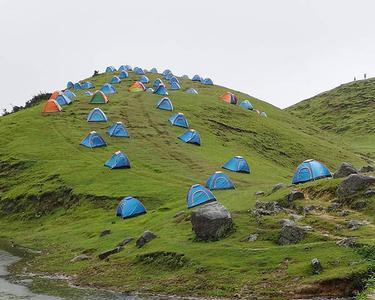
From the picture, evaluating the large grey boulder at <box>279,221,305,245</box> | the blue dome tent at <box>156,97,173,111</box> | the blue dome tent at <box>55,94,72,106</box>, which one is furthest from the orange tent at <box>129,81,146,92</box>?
the large grey boulder at <box>279,221,305,245</box>

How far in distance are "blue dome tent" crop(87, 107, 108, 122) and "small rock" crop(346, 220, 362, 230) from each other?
177ft

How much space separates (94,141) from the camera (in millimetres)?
69750

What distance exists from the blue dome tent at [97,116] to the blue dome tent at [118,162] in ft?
60.6

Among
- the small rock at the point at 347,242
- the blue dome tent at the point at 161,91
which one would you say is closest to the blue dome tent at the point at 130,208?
the small rock at the point at 347,242

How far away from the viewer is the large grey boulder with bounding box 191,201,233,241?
108ft

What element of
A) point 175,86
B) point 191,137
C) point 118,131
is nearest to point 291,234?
point 191,137

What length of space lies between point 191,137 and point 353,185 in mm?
41742

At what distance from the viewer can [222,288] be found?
2677 centimetres

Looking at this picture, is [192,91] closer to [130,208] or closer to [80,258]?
[130,208]

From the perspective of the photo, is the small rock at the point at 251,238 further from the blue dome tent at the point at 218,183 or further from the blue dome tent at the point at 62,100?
the blue dome tent at the point at 62,100

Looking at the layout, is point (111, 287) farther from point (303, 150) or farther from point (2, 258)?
Answer: point (303, 150)

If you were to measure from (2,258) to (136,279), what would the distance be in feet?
48.8

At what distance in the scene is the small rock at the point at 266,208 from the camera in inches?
1375

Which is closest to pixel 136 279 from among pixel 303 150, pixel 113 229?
pixel 113 229
